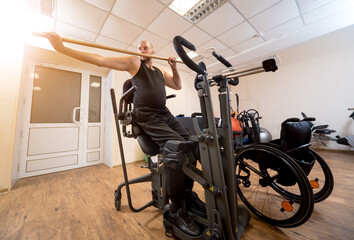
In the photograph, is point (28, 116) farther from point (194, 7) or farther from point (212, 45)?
point (212, 45)

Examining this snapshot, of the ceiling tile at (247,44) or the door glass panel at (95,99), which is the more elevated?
the ceiling tile at (247,44)

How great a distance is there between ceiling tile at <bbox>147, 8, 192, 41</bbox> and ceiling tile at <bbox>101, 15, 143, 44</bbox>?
1.02 ft

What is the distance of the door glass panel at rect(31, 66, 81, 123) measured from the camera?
2447 mm

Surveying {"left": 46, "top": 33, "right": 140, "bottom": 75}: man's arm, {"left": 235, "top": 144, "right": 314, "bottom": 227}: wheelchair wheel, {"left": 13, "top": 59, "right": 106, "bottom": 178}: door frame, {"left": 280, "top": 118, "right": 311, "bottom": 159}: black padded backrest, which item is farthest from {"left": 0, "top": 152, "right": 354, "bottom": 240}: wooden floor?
{"left": 46, "top": 33, "right": 140, "bottom": 75}: man's arm

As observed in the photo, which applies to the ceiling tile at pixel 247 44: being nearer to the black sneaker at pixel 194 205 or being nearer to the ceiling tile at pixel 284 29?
the ceiling tile at pixel 284 29

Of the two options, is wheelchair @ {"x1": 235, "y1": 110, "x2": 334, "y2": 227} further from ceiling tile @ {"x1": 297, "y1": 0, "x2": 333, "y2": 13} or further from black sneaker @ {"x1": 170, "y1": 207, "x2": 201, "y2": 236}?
ceiling tile @ {"x1": 297, "y1": 0, "x2": 333, "y2": 13}

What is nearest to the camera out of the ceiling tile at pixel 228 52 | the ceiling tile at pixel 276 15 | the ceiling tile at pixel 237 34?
the ceiling tile at pixel 276 15

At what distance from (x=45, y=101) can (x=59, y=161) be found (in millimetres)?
1203

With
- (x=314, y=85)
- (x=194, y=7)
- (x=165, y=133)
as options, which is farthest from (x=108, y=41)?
(x=314, y=85)

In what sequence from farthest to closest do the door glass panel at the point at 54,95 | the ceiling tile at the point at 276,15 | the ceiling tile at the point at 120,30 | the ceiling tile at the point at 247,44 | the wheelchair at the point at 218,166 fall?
the ceiling tile at the point at 247,44
the door glass panel at the point at 54,95
the ceiling tile at the point at 120,30
the ceiling tile at the point at 276,15
the wheelchair at the point at 218,166

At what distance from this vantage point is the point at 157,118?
3.44ft

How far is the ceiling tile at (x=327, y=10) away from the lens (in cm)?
217

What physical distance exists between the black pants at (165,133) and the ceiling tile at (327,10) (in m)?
3.36

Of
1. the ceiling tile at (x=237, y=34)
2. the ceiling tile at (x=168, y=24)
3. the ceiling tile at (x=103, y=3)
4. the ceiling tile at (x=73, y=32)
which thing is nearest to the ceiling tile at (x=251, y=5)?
the ceiling tile at (x=237, y=34)
